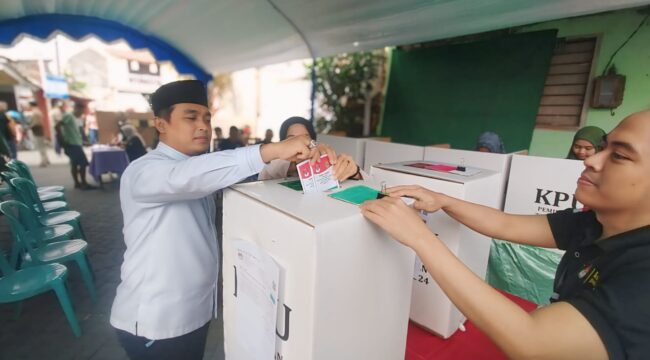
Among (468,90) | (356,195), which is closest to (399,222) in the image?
(356,195)

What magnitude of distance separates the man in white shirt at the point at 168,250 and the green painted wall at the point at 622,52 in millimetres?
4289

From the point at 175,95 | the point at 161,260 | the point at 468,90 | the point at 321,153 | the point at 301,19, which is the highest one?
the point at 301,19

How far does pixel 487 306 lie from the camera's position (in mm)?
547

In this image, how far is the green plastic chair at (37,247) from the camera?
2266mm

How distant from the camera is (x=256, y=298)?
0.69 m

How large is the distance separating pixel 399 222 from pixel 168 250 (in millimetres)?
743

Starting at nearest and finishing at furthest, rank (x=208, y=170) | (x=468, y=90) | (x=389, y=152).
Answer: (x=208, y=170) → (x=389, y=152) → (x=468, y=90)

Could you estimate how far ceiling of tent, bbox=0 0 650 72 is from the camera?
8.23 feet

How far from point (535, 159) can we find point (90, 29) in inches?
189

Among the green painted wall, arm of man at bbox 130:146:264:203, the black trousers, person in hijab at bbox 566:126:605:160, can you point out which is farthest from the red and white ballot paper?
the green painted wall

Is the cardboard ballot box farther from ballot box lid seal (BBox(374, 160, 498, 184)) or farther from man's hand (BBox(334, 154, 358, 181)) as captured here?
man's hand (BBox(334, 154, 358, 181))

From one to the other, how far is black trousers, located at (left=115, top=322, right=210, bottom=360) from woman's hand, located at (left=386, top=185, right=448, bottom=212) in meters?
0.85

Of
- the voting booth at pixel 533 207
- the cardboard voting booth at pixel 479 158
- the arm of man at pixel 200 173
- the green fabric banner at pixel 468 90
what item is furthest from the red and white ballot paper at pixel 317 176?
the green fabric banner at pixel 468 90

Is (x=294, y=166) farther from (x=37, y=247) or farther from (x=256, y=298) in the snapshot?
(x=37, y=247)
